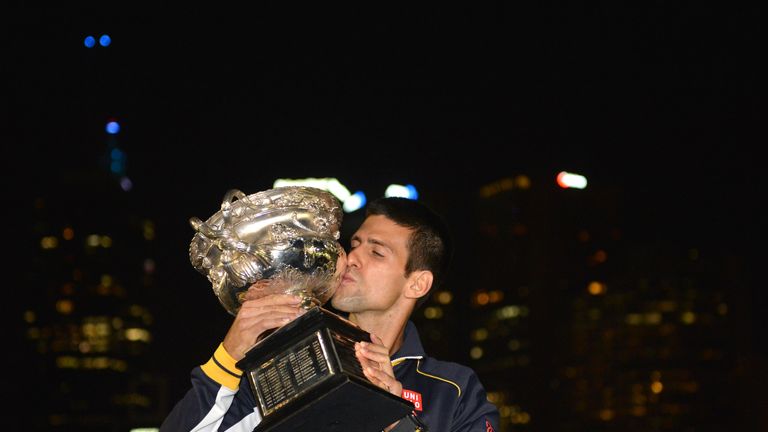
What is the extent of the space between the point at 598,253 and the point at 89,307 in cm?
3589

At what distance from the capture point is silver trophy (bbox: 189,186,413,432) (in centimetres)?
286

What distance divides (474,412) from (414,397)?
24cm

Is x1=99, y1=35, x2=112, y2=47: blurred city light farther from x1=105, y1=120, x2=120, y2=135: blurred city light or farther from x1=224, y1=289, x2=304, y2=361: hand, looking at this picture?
x1=224, y1=289, x2=304, y2=361: hand

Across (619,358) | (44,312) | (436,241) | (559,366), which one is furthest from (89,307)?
(436,241)

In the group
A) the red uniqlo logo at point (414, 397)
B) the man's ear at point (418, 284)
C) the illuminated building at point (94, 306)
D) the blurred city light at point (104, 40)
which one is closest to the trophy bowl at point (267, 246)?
the red uniqlo logo at point (414, 397)

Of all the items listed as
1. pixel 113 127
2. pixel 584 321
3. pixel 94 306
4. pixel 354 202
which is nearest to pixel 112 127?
pixel 113 127

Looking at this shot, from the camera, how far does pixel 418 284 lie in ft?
13.3

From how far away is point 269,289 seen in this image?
125 inches

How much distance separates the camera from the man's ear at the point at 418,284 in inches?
159

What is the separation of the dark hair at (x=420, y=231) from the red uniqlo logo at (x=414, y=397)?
0.48m

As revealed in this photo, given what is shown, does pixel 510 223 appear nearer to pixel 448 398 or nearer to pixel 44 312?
pixel 44 312

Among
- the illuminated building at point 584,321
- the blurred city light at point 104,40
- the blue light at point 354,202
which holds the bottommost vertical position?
the illuminated building at point 584,321

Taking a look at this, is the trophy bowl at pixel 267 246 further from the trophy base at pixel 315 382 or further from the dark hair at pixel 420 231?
the dark hair at pixel 420 231

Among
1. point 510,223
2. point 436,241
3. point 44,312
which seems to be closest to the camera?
point 436,241
